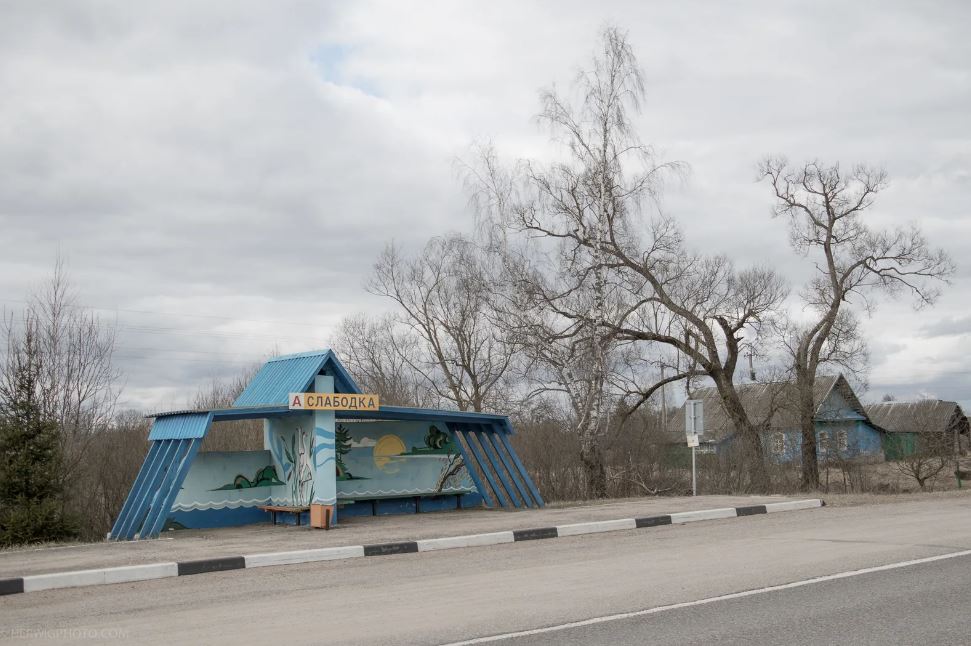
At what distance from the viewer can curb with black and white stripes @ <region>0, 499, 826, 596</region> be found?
1015cm

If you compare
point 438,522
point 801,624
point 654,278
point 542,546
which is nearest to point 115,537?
point 438,522

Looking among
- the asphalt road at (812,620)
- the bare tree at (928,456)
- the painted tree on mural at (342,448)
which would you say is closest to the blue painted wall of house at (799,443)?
the bare tree at (928,456)

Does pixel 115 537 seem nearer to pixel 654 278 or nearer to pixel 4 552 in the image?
pixel 4 552

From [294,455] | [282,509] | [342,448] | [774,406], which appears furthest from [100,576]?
[774,406]

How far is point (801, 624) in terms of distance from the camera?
709cm

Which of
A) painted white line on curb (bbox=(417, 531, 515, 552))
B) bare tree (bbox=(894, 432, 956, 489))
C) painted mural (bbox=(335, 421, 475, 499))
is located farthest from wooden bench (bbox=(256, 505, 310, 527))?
bare tree (bbox=(894, 432, 956, 489))

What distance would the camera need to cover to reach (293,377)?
54.8ft

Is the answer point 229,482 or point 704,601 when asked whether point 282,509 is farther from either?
point 704,601

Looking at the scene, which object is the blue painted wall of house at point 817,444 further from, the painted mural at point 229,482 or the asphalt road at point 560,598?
the painted mural at point 229,482

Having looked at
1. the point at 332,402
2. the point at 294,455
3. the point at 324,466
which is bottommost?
the point at 324,466

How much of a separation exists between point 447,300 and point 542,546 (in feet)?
99.1

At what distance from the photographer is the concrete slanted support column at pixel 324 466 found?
1605 cm

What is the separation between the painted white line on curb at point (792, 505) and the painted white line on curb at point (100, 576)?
11.4m

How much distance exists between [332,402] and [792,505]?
30.8ft
